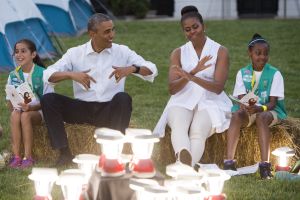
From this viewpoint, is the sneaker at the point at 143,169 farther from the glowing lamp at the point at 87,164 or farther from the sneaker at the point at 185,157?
the sneaker at the point at 185,157

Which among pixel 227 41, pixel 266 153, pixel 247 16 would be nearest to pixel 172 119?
pixel 266 153

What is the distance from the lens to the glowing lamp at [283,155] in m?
5.05

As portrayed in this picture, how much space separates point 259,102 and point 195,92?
498 millimetres

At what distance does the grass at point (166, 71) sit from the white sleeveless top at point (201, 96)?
0.57 m

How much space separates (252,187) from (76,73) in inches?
61.3

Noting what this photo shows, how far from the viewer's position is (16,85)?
5.59 m

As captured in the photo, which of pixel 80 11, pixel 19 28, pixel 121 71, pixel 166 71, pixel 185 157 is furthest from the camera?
pixel 80 11

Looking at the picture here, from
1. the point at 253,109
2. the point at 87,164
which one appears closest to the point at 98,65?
A: the point at 253,109

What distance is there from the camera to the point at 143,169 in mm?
3670

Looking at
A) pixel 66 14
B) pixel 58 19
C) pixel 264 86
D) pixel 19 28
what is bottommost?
pixel 264 86

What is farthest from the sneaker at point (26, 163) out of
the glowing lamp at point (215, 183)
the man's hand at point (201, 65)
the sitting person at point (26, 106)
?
the glowing lamp at point (215, 183)

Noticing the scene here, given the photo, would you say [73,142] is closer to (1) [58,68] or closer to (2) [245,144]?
(1) [58,68]

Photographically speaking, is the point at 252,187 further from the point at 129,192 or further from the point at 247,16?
the point at 247,16

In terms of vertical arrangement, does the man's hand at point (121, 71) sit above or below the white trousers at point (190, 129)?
above
